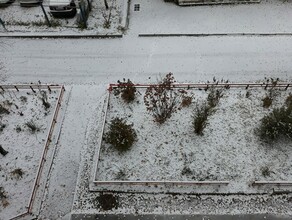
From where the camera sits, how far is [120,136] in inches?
452

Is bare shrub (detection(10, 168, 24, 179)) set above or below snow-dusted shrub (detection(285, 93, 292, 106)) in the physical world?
below

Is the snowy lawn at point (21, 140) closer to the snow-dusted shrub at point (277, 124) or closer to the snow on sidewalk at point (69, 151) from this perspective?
the snow on sidewalk at point (69, 151)

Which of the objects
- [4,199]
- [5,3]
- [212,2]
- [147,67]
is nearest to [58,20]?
[5,3]

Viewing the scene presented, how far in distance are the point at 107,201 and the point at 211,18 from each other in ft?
35.6

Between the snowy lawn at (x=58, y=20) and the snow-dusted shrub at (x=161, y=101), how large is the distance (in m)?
5.04

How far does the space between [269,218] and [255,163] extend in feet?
6.40

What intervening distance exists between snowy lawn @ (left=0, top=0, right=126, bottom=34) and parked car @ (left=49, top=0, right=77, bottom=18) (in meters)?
0.30

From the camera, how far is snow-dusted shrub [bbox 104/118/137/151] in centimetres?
1149

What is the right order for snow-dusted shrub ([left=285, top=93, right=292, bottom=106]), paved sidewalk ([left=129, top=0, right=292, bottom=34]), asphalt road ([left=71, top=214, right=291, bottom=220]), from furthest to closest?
paved sidewalk ([left=129, top=0, right=292, bottom=34]) → snow-dusted shrub ([left=285, top=93, right=292, bottom=106]) → asphalt road ([left=71, top=214, right=291, bottom=220])

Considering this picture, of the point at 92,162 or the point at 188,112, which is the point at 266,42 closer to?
the point at 188,112

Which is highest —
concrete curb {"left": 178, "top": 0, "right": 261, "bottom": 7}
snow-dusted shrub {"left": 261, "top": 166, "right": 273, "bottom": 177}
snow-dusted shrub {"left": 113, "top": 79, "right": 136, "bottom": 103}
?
concrete curb {"left": 178, "top": 0, "right": 261, "bottom": 7}

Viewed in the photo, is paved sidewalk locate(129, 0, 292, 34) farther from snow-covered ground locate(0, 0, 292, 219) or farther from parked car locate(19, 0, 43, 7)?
parked car locate(19, 0, 43, 7)

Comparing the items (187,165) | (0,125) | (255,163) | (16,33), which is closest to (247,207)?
(255,163)

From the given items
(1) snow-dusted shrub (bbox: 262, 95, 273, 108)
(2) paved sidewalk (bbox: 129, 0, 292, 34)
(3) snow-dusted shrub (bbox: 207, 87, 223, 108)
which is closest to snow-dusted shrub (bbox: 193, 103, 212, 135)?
(3) snow-dusted shrub (bbox: 207, 87, 223, 108)
